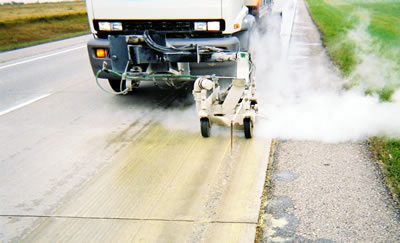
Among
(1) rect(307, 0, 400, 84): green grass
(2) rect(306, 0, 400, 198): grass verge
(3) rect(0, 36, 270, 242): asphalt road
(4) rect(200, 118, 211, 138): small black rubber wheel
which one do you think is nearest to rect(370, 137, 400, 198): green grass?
(2) rect(306, 0, 400, 198): grass verge

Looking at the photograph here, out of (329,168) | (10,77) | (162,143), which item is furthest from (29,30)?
(329,168)

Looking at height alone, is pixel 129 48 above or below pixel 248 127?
above

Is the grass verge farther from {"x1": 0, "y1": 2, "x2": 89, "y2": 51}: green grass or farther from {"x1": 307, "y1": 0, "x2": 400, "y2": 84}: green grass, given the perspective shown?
{"x1": 0, "y1": 2, "x2": 89, "y2": 51}: green grass

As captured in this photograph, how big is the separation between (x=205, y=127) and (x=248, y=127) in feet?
1.77

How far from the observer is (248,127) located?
5.40 m

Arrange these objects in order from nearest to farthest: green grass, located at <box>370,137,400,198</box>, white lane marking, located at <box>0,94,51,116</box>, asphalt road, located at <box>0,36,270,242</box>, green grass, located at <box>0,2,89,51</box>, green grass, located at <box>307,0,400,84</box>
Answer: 1. asphalt road, located at <box>0,36,270,242</box>
2. green grass, located at <box>370,137,400,198</box>
3. white lane marking, located at <box>0,94,51,116</box>
4. green grass, located at <box>307,0,400,84</box>
5. green grass, located at <box>0,2,89,51</box>

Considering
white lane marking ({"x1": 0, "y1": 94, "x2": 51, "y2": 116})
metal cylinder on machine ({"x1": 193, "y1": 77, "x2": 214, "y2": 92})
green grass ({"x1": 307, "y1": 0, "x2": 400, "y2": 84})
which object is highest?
metal cylinder on machine ({"x1": 193, "y1": 77, "x2": 214, "y2": 92})

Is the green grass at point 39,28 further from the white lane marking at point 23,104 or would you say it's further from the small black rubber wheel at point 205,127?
the small black rubber wheel at point 205,127

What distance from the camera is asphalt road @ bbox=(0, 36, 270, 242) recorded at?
12.0 feet

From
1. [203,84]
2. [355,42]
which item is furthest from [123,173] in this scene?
[355,42]

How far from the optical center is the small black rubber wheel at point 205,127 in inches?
215

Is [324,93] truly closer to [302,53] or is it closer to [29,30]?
[302,53]

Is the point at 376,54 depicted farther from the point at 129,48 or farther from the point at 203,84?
the point at 129,48

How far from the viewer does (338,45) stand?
12.7m
